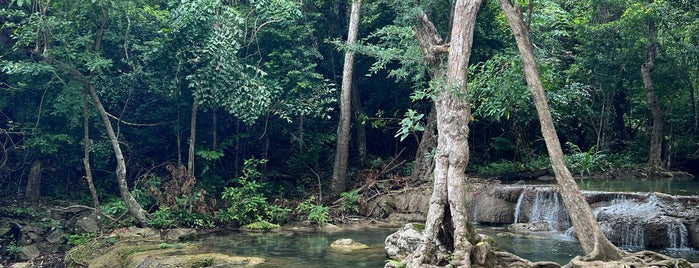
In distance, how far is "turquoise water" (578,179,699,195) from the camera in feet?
50.0

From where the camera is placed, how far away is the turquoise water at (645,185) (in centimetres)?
1525

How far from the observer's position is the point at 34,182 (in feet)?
51.2

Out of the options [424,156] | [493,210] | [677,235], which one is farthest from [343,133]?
[677,235]

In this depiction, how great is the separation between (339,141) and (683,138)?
14.0 meters

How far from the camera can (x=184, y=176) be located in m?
15.2

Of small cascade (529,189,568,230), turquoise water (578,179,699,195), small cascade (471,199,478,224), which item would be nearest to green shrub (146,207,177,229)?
small cascade (471,199,478,224)

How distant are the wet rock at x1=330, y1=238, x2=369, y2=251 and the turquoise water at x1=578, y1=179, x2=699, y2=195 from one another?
690 centimetres

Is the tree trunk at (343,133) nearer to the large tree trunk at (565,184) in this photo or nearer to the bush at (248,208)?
the bush at (248,208)

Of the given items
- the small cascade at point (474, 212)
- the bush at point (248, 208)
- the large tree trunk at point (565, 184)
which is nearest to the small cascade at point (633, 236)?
the small cascade at point (474, 212)

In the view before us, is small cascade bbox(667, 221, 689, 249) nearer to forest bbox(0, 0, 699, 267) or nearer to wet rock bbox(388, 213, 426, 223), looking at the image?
forest bbox(0, 0, 699, 267)

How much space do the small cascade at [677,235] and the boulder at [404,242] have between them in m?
5.21

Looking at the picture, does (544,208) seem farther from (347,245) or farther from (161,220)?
(161,220)

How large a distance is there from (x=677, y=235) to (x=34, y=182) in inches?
602

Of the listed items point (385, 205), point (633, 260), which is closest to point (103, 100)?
point (385, 205)
